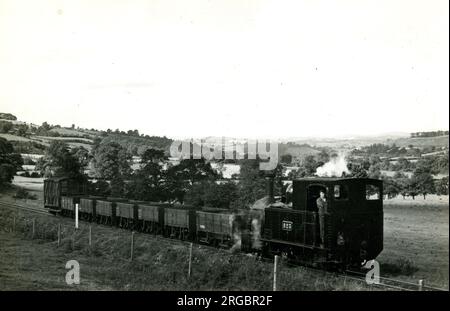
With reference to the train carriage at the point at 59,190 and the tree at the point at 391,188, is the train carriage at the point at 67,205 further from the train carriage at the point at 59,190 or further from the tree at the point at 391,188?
the tree at the point at 391,188

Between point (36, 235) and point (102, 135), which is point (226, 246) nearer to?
point (36, 235)

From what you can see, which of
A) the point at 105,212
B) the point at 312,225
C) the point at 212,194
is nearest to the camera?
the point at 312,225

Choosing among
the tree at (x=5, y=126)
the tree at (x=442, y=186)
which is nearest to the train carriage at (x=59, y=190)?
the tree at (x=5, y=126)

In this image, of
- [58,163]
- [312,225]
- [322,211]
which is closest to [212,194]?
[58,163]

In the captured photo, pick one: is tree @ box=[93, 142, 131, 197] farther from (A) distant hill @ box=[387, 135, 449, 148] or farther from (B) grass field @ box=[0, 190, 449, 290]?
(A) distant hill @ box=[387, 135, 449, 148]

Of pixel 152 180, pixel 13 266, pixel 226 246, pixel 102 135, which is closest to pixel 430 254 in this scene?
pixel 226 246

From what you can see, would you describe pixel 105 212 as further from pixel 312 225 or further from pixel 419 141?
pixel 419 141
